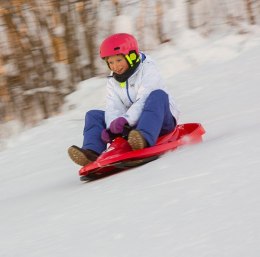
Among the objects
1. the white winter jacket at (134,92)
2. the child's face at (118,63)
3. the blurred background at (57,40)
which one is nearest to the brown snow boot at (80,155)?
the white winter jacket at (134,92)

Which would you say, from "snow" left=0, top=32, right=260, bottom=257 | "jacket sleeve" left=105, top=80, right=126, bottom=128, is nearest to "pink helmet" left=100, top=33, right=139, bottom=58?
"jacket sleeve" left=105, top=80, right=126, bottom=128

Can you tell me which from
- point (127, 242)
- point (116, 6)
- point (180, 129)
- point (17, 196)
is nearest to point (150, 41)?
point (116, 6)

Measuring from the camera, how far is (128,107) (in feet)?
13.8

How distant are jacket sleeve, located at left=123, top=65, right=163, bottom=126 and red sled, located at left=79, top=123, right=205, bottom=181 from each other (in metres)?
0.15

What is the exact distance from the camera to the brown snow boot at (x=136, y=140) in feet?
12.0

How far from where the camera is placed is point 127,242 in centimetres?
230

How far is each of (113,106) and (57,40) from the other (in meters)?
3.18

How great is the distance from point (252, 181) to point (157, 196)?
1.39 ft

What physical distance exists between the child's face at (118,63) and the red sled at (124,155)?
18.0 inches

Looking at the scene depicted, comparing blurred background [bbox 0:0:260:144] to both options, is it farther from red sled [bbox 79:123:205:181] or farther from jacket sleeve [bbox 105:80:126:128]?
red sled [bbox 79:123:205:181]

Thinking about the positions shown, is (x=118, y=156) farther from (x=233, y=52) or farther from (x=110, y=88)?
(x=233, y=52)

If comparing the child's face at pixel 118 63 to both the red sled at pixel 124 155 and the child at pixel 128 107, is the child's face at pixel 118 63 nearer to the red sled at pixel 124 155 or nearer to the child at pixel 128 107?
the child at pixel 128 107

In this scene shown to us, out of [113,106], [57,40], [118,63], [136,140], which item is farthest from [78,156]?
[57,40]

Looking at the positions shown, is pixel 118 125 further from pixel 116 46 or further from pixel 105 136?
pixel 116 46
